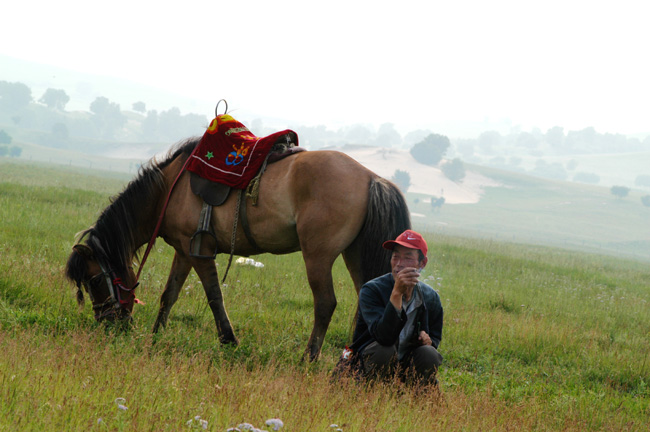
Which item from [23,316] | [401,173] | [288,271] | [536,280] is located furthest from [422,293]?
[401,173]

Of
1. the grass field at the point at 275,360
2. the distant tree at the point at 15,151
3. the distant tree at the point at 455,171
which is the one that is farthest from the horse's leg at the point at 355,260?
the distant tree at the point at 455,171

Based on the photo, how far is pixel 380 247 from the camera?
555cm

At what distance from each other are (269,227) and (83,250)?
6.66ft

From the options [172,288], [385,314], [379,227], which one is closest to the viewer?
[385,314]

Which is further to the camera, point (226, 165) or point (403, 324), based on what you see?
point (226, 165)

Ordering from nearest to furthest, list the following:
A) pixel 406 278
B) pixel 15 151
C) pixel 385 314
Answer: pixel 406 278 → pixel 385 314 → pixel 15 151

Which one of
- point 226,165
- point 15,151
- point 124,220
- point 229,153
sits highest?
point 229,153

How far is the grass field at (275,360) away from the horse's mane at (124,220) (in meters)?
0.78

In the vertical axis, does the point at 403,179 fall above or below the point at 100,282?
below

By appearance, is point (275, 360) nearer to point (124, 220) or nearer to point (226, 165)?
point (226, 165)

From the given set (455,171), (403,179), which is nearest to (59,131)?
(403,179)

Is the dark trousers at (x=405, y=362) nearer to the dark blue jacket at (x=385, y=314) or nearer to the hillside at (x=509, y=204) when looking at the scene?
the dark blue jacket at (x=385, y=314)

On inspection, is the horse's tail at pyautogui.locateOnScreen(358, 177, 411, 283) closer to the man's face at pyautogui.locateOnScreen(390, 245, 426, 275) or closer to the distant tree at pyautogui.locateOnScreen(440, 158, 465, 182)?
the man's face at pyautogui.locateOnScreen(390, 245, 426, 275)

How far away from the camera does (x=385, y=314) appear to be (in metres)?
4.25
